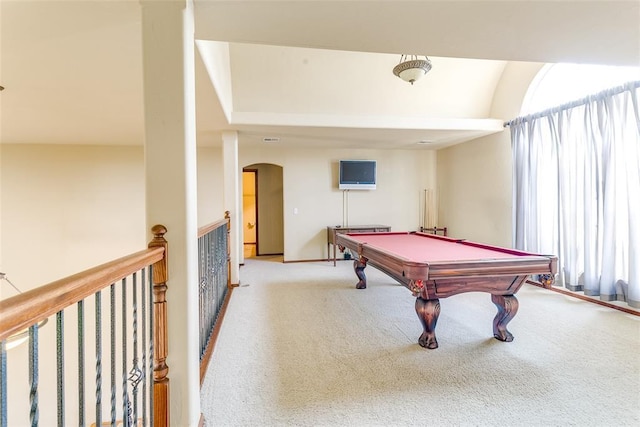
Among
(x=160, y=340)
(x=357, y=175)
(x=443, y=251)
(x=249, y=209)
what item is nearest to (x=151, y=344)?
(x=160, y=340)

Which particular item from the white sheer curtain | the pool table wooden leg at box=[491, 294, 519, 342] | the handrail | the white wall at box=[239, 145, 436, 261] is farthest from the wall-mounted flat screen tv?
the handrail

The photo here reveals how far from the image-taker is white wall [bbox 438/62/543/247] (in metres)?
4.50

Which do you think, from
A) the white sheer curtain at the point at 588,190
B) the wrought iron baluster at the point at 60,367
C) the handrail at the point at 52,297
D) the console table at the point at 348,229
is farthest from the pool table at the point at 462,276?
the console table at the point at 348,229

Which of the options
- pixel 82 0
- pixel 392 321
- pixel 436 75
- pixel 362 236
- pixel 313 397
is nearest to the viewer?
pixel 82 0

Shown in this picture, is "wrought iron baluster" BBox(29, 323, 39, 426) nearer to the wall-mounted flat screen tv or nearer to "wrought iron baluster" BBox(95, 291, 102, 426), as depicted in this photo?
"wrought iron baluster" BBox(95, 291, 102, 426)

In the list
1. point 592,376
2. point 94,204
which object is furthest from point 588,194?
point 94,204

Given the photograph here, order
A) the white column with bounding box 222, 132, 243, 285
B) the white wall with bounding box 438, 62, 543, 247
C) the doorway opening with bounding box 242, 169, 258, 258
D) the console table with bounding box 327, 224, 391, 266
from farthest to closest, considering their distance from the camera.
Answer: the doorway opening with bounding box 242, 169, 258, 258 < the console table with bounding box 327, 224, 391, 266 < the white wall with bounding box 438, 62, 543, 247 < the white column with bounding box 222, 132, 243, 285

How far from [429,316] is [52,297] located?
92.8 inches

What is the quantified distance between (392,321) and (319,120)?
2.70 meters

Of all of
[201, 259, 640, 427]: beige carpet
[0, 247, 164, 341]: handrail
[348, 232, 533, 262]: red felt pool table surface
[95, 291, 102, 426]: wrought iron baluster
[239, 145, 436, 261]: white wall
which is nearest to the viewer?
[0, 247, 164, 341]: handrail

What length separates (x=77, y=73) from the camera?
99.3 inches

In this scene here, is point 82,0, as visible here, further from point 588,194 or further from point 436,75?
point 588,194

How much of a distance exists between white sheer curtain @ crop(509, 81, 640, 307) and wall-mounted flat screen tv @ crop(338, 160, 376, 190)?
8.43ft

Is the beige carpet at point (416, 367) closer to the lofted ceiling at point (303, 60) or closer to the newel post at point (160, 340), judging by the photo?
the newel post at point (160, 340)
